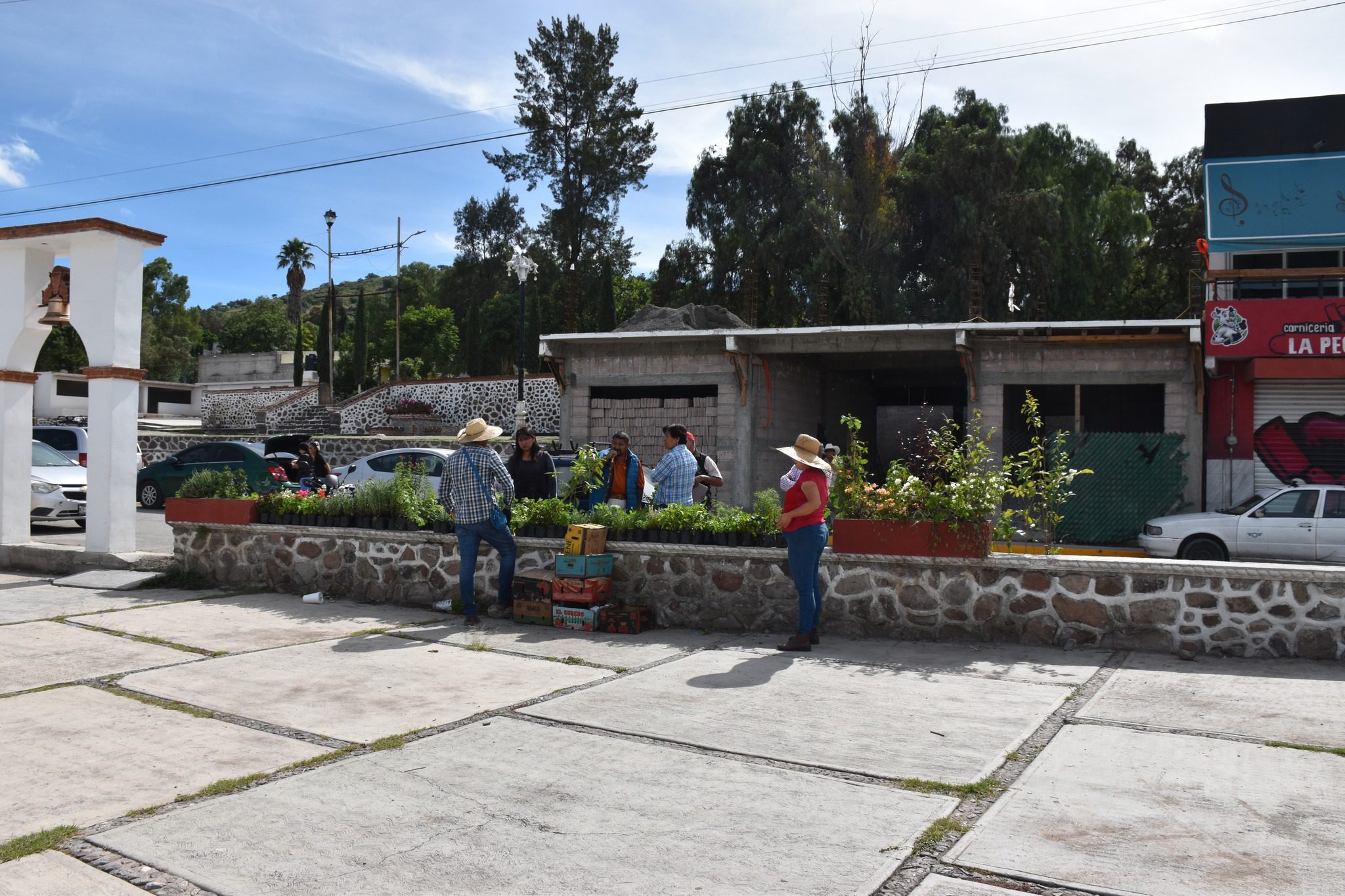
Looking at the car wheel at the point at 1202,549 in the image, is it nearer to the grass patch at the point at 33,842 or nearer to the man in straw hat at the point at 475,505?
the man in straw hat at the point at 475,505

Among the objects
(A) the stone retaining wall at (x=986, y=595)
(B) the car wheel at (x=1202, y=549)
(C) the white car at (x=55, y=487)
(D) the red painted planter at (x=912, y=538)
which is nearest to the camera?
(A) the stone retaining wall at (x=986, y=595)

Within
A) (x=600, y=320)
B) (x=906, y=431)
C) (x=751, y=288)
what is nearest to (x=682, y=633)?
(x=906, y=431)

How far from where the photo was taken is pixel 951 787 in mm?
4613

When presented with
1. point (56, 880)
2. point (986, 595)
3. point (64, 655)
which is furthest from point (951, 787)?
point (64, 655)

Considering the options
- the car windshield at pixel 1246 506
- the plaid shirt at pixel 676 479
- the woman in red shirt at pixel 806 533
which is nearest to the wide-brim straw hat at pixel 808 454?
the woman in red shirt at pixel 806 533

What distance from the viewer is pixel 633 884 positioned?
3.66 meters

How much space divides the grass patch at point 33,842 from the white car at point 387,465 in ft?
43.3

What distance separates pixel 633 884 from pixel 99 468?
1010cm

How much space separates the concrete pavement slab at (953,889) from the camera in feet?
11.7

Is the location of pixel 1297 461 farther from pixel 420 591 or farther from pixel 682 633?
pixel 420 591

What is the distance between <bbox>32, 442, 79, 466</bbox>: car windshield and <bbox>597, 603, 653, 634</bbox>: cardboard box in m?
13.5

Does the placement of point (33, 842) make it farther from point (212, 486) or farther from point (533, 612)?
point (212, 486)

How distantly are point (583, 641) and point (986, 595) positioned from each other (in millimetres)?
3155

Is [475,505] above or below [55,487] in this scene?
above
